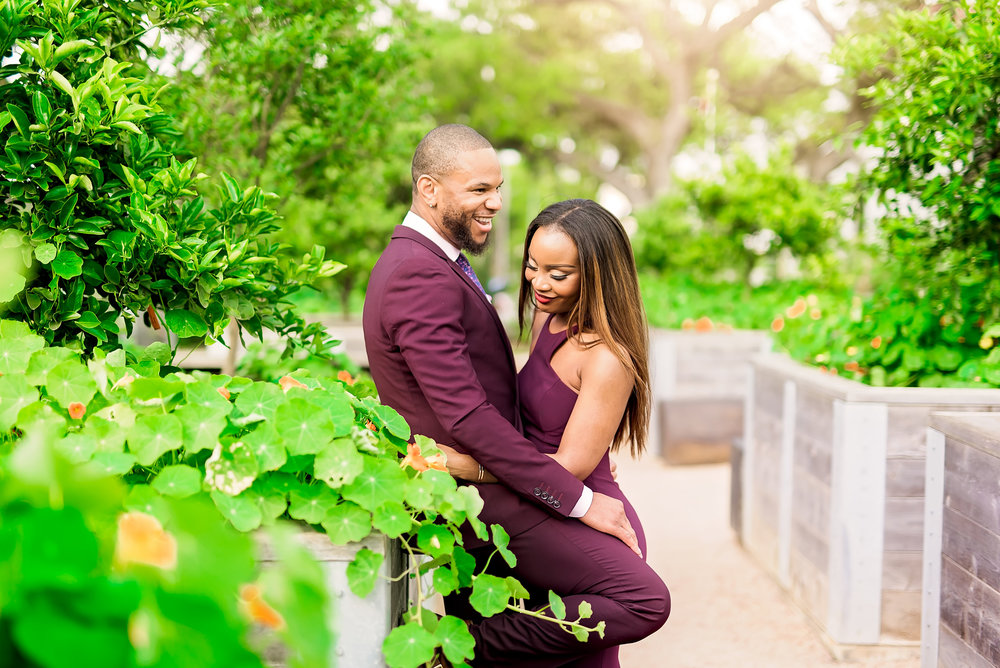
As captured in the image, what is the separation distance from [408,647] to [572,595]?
2.66ft

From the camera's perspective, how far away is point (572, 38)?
18.9 metres

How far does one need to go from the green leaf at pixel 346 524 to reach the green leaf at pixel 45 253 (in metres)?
1.07

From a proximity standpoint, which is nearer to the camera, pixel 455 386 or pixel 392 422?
pixel 392 422

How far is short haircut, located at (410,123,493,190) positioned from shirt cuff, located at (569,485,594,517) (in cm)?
101

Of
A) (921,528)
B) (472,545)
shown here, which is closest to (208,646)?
(472,545)

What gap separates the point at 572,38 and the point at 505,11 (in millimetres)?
1932

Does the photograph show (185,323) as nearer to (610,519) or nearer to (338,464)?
(338,464)

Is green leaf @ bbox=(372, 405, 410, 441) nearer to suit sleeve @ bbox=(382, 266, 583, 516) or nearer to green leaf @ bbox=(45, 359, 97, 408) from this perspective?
suit sleeve @ bbox=(382, 266, 583, 516)

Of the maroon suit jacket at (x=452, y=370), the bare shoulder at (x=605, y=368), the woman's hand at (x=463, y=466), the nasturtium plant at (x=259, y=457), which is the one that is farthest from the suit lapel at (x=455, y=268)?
the nasturtium plant at (x=259, y=457)

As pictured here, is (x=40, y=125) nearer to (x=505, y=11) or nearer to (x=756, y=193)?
(x=756, y=193)

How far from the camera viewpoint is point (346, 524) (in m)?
1.68

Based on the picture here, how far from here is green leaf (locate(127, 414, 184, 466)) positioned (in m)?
1.63

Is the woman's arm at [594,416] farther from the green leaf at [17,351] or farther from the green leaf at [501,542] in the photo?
the green leaf at [17,351]

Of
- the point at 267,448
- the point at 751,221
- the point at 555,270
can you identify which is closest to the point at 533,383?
the point at 555,270
